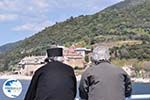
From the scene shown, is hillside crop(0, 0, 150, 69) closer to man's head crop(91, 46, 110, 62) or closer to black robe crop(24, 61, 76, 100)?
man's head crop(91, 46, 110, 62)

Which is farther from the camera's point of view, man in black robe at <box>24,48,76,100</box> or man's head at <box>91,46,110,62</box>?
man's head at <box>91,46,110,62</box>

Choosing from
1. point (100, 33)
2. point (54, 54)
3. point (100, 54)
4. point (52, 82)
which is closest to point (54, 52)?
point (54, 54)

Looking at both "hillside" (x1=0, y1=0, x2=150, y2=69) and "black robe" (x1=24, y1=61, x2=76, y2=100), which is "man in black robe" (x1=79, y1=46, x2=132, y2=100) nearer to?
"black robe" (x1=24, y1=61, x2=76, y2=100)

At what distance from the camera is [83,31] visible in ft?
348

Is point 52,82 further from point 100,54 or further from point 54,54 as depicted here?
point 100,54

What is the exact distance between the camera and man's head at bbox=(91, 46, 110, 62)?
4.53 metres

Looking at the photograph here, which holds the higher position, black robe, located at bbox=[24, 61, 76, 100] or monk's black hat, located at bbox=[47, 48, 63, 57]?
monk's black hat, located at bbox=[47, 48, 63, 57]

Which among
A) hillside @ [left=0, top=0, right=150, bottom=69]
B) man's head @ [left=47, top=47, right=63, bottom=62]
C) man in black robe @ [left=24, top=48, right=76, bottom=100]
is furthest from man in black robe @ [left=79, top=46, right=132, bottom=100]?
hillside @ [left=0, top=0, right=150, bottom=69]

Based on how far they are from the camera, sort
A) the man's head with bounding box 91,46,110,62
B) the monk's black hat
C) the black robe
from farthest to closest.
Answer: the man's head with bounding box 91,46,110,62, the monk's black hat, the black robe

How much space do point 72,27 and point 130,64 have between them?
38322 millimetres

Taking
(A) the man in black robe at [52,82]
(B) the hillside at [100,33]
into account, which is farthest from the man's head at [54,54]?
(B) the hillside at [100,33]

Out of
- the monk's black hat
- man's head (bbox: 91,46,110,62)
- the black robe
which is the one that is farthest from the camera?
man's head (bbox: 91,46,110,62)

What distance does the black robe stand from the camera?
4.26 meters

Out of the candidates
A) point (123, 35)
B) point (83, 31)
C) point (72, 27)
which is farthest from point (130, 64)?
point (72, 27)
